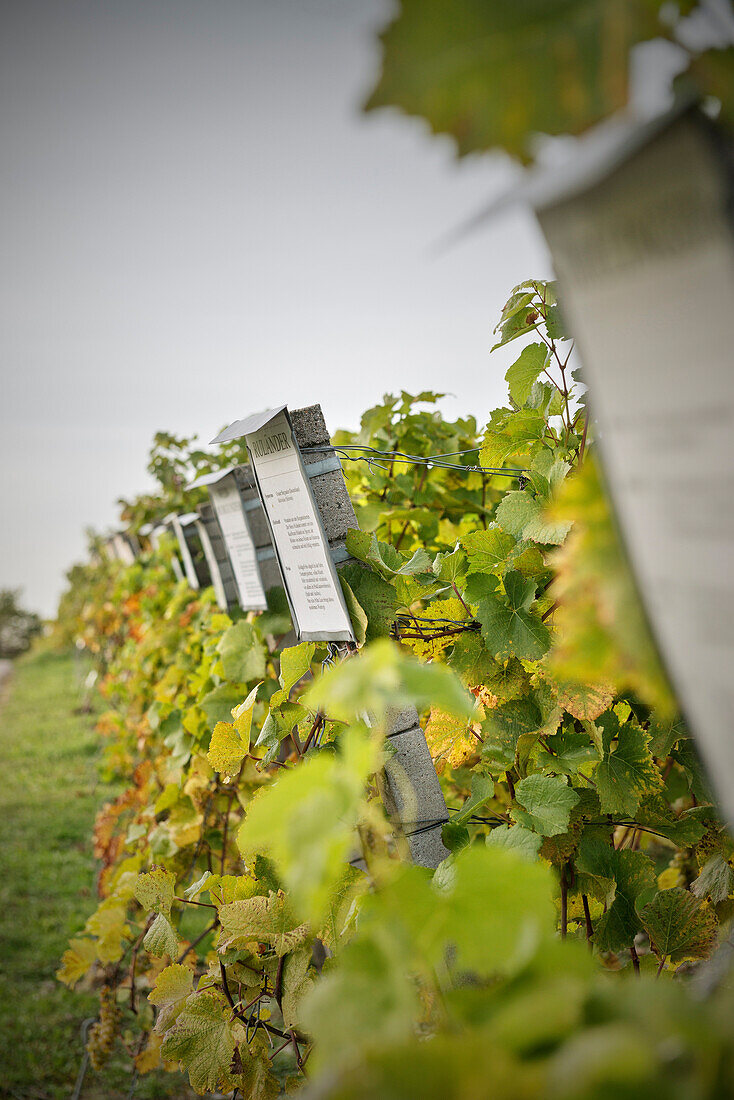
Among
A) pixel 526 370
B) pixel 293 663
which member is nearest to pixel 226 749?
pixel 293 663

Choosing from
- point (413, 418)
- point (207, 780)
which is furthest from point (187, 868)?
point (413, 418)

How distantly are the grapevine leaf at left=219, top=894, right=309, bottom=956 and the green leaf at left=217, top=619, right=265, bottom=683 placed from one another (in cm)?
80

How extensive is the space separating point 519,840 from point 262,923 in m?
0.49

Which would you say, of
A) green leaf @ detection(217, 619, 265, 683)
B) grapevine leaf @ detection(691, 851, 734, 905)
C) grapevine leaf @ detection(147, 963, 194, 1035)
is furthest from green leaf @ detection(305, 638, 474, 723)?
green leaf @ detection(217, 619, 265, 683)

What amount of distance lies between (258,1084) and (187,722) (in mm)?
1347

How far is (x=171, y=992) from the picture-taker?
4.35ft

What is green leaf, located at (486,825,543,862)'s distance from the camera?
1.05 meters

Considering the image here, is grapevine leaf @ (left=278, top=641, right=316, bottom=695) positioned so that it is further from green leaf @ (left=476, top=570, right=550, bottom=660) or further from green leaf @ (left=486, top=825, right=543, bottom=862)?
green leaf @ (left=486, top=825, right=543, bottom=862)

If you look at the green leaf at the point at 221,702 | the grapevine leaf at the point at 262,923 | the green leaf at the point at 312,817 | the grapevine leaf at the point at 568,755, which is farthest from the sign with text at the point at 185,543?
the green leaf at the point at 312,817

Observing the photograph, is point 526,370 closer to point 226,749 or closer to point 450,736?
point 450,736

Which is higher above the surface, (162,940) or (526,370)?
(526,370)

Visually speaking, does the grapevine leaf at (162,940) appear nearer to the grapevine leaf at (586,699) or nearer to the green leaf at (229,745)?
the green leaf at (229,745)

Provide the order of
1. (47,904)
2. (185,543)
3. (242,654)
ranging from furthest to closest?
(47,904) < (185,543) < (242,654)

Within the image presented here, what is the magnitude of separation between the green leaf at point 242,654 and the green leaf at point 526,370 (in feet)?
3.37
